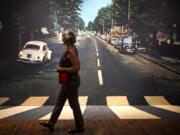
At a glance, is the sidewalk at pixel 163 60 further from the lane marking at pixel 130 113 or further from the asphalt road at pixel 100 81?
the lane marking at pixel 130 113

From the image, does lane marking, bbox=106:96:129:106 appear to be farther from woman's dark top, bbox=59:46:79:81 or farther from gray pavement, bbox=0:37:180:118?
woman's dark top, bbox=59:46:79:81

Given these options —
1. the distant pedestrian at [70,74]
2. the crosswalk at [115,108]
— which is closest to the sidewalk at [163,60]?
the crosswalk at [115,108]

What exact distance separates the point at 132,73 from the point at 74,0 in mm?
3242

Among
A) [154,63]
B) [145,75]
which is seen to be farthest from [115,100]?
[154,63]

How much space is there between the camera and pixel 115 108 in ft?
37.6

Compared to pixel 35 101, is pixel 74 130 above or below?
above

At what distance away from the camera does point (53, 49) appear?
13.8 meters

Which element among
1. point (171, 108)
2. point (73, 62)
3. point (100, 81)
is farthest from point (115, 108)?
point (73, 62)

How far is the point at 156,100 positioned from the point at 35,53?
4.68m

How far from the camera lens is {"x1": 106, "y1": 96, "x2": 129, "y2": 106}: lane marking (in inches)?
475

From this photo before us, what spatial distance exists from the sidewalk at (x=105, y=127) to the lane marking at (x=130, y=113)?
→ 559 mm

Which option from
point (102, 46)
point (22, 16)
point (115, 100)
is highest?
point (22, 16)

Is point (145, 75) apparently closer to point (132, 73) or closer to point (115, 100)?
point (132, 73)

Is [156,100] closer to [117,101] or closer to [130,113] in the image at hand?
[117,101]
